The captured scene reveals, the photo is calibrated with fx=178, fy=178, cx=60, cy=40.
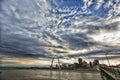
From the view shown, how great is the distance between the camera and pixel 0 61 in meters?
14.0

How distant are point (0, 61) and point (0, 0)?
5.11 meters

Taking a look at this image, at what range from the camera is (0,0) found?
1123 cm

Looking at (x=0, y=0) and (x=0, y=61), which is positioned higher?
(x=0, y=0)

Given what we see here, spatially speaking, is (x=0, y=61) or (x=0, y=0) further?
(x=0, y=61)
